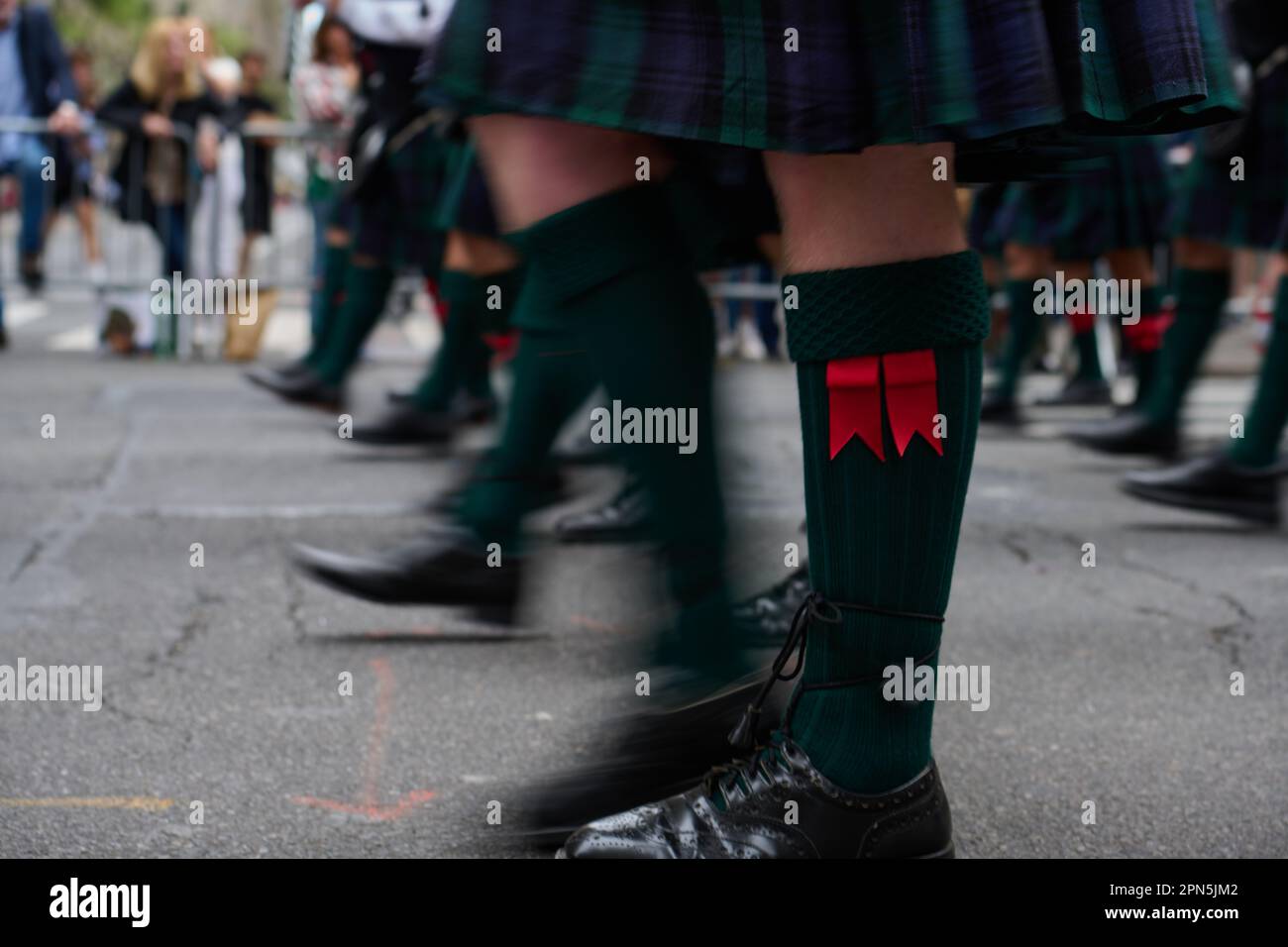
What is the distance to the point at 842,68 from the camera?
1462 mm

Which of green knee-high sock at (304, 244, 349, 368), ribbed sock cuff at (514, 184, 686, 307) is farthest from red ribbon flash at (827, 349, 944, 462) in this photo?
green knee-high sock at (304, 244, 349, 368)

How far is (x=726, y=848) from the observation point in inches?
62.6

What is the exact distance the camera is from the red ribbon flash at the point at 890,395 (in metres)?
1.51

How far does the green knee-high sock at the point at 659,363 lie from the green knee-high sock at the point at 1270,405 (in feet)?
7.71

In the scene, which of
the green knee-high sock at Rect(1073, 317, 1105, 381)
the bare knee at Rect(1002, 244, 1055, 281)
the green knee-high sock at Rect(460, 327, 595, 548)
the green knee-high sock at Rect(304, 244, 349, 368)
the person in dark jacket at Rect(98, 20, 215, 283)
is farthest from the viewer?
the person in dark jacket at Rect(98, 20, 215, 283)

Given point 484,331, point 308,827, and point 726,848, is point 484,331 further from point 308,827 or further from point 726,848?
point 726,848

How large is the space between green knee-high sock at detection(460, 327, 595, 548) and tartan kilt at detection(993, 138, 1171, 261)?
297cm

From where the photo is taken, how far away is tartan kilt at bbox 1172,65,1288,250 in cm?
418

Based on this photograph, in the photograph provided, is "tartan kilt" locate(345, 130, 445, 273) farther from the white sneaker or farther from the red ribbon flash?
the red ribbon flash

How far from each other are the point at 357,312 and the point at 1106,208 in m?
2.34

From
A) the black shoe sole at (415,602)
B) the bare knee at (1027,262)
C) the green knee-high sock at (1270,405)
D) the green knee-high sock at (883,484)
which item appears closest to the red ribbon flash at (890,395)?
the green knee-high sock at (883,484)

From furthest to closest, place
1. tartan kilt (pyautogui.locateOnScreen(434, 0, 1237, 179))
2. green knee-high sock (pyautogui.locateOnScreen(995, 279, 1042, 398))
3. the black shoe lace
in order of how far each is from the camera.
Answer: green knee-high sock (pyautogui.locateOnScreen(995, 279, 1042, 398)) < the black shoe lace < tartan kilt (pyautogui.locateOnScreen(434, 0, 1237, 179))
